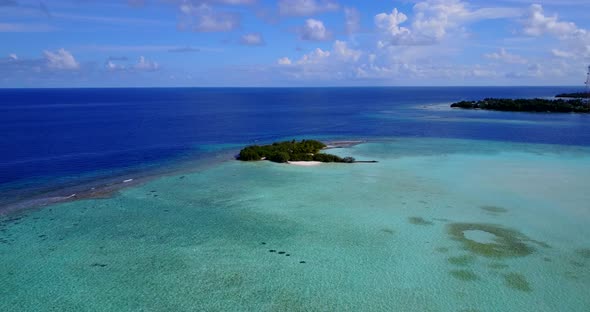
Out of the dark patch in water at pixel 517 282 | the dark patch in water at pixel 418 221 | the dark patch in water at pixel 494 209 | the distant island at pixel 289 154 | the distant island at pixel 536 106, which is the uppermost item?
the distant island at pixel 536 106

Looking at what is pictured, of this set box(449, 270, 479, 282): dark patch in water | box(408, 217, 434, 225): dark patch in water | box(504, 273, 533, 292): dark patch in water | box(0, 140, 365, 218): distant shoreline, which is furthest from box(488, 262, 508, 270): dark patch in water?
box(0, 140, 365, 218): distant shoreline

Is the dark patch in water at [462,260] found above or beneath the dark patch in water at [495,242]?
beneath

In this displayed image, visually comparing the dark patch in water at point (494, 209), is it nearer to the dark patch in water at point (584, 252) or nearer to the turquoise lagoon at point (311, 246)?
the turquoise lagoon at point (311, 246)

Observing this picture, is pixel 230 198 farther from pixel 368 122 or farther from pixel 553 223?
pixel 368 122

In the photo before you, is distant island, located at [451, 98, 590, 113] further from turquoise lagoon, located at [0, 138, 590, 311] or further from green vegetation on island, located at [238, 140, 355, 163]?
green vegetation on island, located at [238, 140, 355, 163]

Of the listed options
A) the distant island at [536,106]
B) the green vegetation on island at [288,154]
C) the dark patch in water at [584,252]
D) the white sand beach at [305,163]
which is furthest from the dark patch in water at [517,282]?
the distant island at [536,106]

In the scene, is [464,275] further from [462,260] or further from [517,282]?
[517,282]

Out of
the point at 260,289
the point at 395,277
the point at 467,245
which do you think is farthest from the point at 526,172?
the point at 260,289
